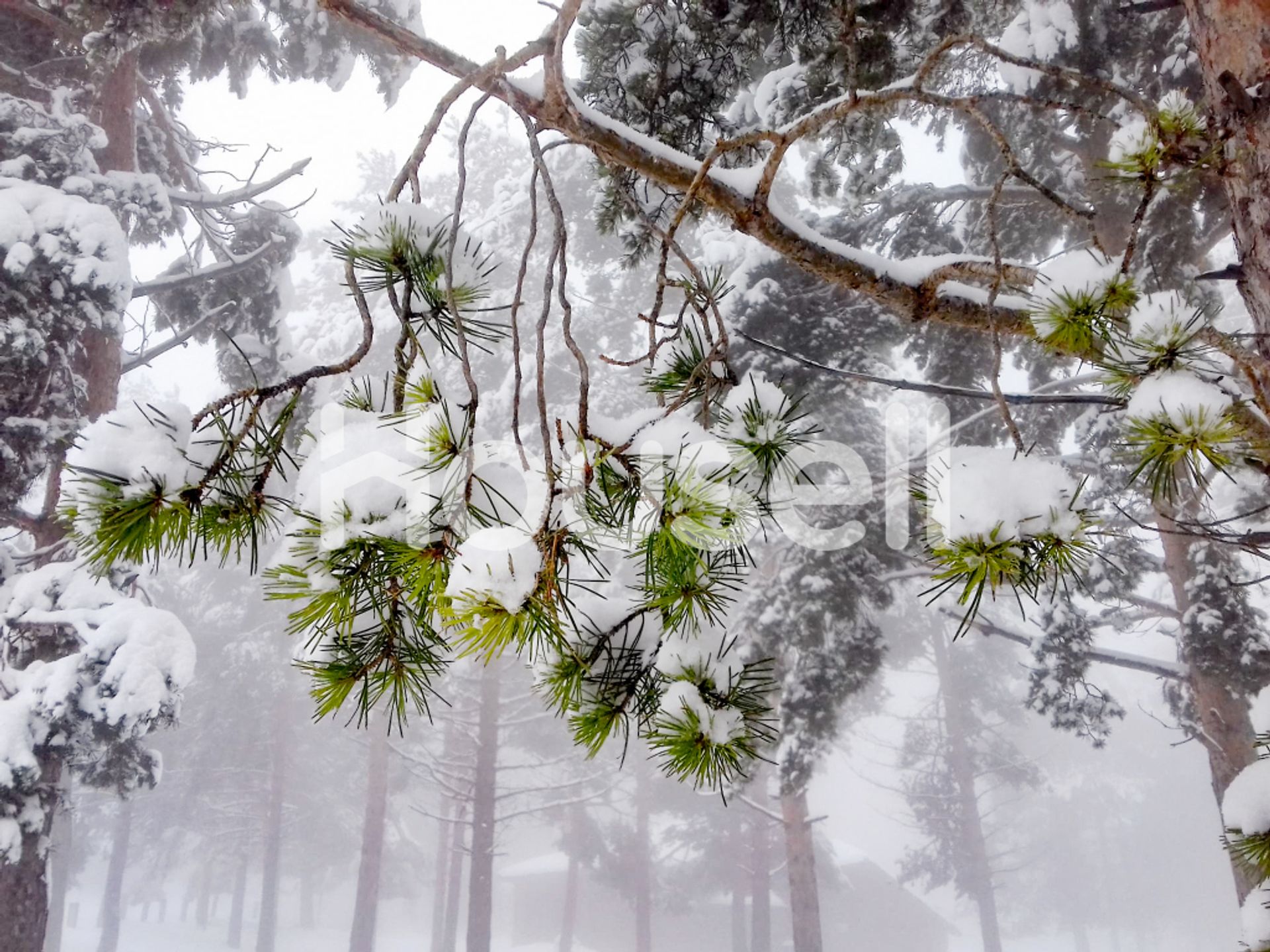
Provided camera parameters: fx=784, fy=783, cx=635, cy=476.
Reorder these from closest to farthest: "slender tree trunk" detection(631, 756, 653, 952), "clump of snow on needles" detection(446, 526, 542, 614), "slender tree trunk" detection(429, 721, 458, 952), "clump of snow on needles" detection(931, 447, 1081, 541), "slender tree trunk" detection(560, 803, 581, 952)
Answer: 1. "clump of snow on needles" detection(446, 526, 542, 614)
2. "clump of snow on needles" detection(931, 447, 1081, 541)
3. "slender tree trunk" detection(631, 756, 653, 952)
4. "slender tree trunk" detection(560, 803, 581, 952)
5. "slender tree trunk" detection(429, 721, 458, 952)

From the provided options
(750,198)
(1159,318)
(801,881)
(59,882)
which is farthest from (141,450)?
(59,882)

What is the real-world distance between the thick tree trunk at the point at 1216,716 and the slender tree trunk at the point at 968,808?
15.8m

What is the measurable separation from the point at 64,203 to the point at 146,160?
3.65 meters

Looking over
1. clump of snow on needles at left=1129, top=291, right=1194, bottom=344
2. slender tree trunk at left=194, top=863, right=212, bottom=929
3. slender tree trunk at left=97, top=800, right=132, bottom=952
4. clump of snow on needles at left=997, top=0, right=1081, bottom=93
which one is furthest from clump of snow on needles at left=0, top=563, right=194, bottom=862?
slender tree trunk at left=194, top=863, right=212, bottom=929

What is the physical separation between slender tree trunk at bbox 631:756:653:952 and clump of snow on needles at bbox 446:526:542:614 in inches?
920

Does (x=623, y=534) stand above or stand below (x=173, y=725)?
below

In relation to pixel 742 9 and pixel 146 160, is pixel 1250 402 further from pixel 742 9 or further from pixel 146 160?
pixel 146 160

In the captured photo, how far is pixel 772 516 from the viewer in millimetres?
1361

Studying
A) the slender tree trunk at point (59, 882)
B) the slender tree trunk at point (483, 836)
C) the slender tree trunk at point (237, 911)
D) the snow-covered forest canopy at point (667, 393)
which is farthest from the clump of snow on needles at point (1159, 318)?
the slender tree trunk at point (237, 911)

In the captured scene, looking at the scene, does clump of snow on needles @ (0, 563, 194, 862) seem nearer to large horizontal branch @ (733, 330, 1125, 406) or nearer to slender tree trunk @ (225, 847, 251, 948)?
large horizontal branch @ (733, 330, 1125, 406)

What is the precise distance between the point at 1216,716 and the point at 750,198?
7194mm

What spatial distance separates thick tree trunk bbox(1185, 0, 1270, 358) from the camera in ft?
6.32

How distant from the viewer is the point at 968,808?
72.8ft

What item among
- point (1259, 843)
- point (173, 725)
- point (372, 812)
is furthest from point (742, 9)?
point (372, 812)
